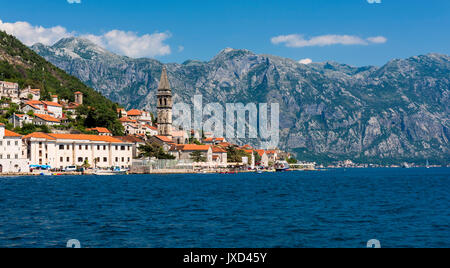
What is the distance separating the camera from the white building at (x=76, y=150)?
404 feet

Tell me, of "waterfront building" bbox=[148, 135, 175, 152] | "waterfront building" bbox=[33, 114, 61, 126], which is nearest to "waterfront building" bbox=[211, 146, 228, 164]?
"waterfront building" bbox=[148, 135, 175, 152]

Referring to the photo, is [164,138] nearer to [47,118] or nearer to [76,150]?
[47,118]

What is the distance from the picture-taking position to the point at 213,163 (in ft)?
589

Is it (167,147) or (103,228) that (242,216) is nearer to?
(103,228)

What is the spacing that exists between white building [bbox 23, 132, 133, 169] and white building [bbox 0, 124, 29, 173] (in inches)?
166

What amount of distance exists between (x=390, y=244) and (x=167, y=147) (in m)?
151

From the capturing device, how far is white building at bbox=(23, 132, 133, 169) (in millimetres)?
123250

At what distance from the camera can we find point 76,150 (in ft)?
436

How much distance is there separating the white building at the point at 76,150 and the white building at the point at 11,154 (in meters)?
4.22

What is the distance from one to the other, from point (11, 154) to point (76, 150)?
19319mm

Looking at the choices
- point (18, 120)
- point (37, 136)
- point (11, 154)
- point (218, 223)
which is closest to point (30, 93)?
point (18, 120)

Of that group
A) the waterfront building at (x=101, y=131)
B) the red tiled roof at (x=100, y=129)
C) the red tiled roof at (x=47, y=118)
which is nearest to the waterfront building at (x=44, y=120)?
the red tiled roof at (x=47, y=118)

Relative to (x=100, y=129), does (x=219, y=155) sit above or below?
below

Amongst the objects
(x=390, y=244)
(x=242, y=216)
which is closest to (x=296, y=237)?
(x=390, y=244)
